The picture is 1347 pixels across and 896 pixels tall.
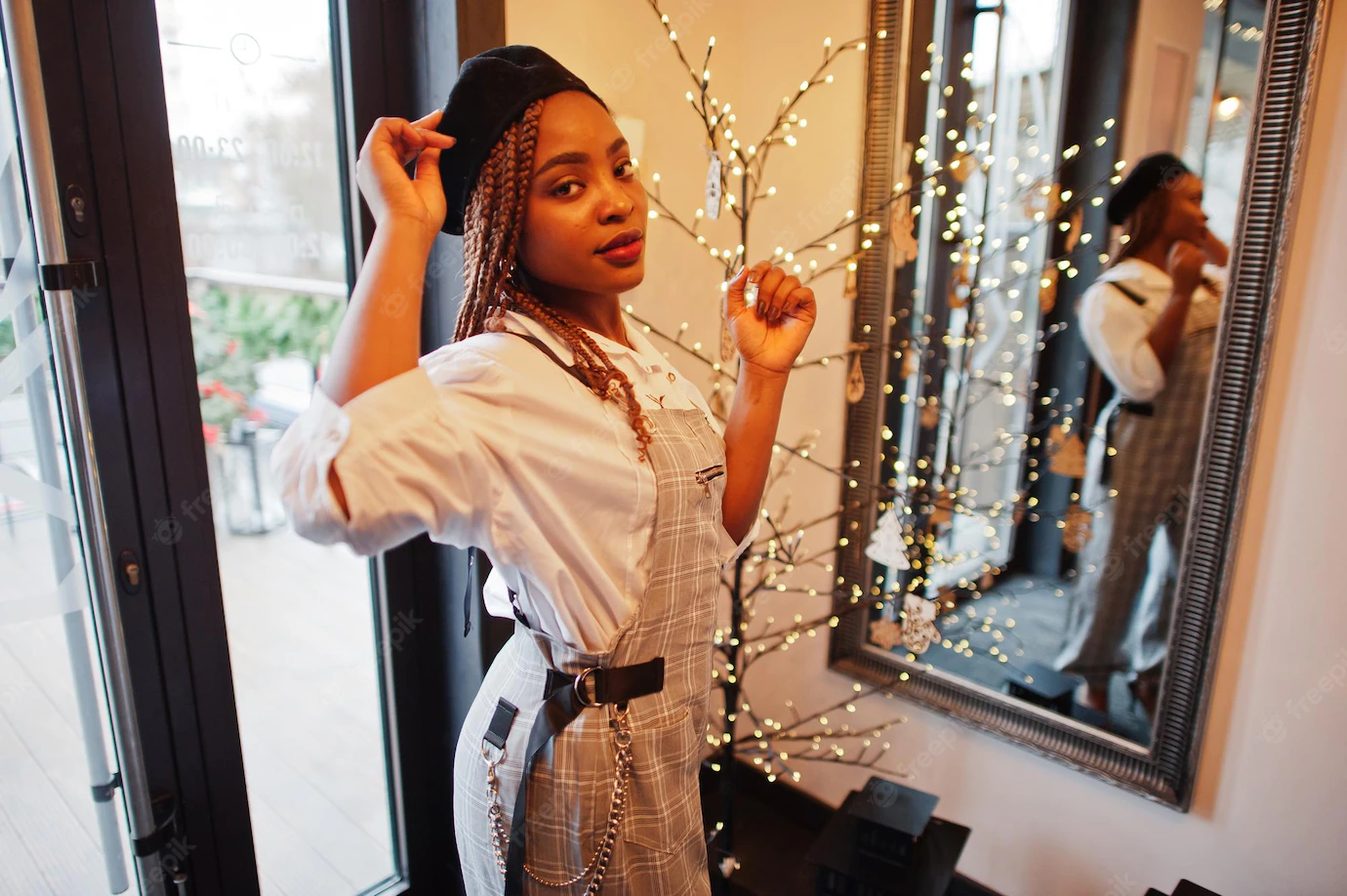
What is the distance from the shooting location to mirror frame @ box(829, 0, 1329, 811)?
122 cm

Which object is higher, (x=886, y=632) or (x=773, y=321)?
(x=773, y=321)

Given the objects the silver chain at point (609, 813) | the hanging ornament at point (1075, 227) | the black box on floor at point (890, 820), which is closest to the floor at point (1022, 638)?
the black box on floor at point (890, 820)

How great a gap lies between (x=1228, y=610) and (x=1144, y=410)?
1.20ft

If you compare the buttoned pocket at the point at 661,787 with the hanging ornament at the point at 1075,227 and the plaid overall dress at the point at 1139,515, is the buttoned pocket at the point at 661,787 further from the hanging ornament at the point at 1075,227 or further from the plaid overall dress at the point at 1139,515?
the hanging ornament at the point at 1075,227

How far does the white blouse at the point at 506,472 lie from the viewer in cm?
67

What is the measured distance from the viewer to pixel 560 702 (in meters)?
0.90

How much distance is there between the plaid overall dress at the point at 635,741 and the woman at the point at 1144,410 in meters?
0.90

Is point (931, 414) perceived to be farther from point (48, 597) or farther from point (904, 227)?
point (48, 597)

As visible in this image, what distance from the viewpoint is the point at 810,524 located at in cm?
184

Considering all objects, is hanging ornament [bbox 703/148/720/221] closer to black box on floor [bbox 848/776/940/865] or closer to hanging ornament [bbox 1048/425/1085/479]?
hanging ornament [bbox 1048/425/1085/479]

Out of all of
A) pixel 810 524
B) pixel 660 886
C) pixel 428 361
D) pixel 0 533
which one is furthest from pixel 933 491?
pixel 0 533

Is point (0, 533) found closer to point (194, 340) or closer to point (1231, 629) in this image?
point (194, 340)

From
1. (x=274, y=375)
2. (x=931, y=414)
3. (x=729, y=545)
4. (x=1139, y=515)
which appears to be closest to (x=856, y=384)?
(x=931, y=414)

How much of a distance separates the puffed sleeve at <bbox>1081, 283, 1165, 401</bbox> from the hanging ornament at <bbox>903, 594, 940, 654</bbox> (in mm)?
554
